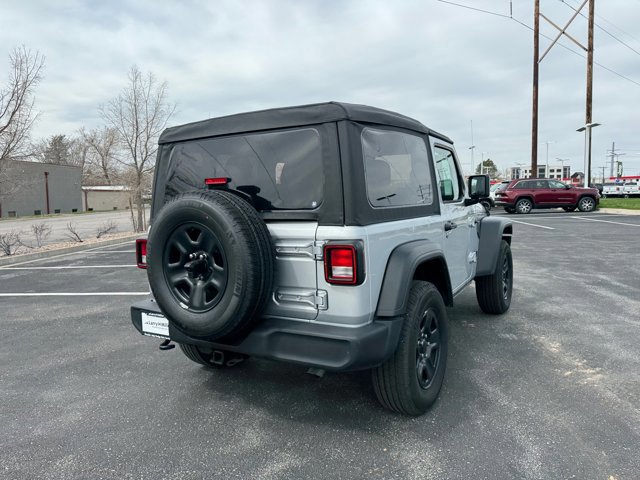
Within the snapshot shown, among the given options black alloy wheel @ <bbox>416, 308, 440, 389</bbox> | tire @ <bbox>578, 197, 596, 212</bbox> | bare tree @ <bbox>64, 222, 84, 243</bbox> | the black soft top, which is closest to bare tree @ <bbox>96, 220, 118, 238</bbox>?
bare tree @ <bbox>64, 222, 84, 243</bbox>

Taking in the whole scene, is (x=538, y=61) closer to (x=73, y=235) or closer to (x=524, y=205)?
(x=524, y=205)

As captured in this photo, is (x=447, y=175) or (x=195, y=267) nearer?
(x=195, y=267)

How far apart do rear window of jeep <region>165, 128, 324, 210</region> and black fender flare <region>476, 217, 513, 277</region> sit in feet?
9.09

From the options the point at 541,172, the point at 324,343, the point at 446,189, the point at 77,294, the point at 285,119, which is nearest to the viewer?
the point at 324,343

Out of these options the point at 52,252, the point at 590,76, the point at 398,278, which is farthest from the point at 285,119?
the point at 590,76

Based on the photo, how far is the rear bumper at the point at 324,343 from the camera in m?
2.43

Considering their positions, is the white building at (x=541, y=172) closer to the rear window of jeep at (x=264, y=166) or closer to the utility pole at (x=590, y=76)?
the utility pole at (x=590, y=76)

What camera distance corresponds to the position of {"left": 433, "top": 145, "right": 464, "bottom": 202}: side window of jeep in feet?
12.4

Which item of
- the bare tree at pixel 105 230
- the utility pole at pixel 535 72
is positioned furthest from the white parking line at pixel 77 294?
the utility pole at pixel 535 72

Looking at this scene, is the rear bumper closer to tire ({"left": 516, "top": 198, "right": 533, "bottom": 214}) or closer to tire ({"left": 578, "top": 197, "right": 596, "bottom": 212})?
tire ({"left": 516, "top": 198, "right": 533, "bottom": 214})

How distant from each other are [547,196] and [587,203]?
2.07 meters

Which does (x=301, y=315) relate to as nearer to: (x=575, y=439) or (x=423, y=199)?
(x=423, y=199)

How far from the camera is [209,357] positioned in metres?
3.68

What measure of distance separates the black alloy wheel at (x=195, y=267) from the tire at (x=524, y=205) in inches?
872
